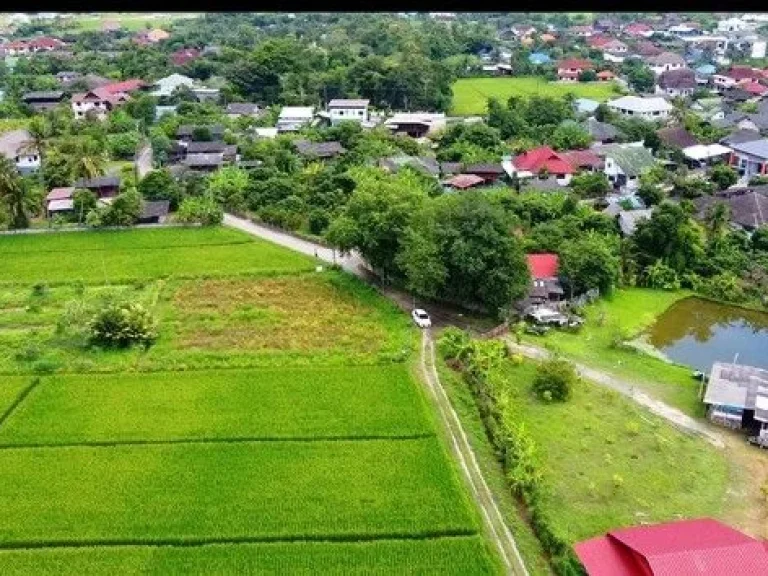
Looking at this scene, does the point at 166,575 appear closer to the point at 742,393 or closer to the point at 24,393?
the point at 24,393

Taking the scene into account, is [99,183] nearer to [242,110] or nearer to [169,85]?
[242,110]

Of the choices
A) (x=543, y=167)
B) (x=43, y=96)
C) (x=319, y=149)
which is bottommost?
(x=543, y=167)

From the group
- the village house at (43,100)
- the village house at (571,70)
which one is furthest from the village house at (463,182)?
the village house at (571,70)

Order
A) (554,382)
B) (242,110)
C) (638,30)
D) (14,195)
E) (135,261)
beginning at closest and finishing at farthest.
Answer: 1. (554,382)
2. (135,261)
3. (14,195)
4. (242,110)
5. (638,30)

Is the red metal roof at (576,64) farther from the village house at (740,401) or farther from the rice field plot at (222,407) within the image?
the rice field plot at (222,407)

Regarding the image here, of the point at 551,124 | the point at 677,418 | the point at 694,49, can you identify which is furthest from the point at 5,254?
the point at 694,49

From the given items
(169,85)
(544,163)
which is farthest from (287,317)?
(169,85)
